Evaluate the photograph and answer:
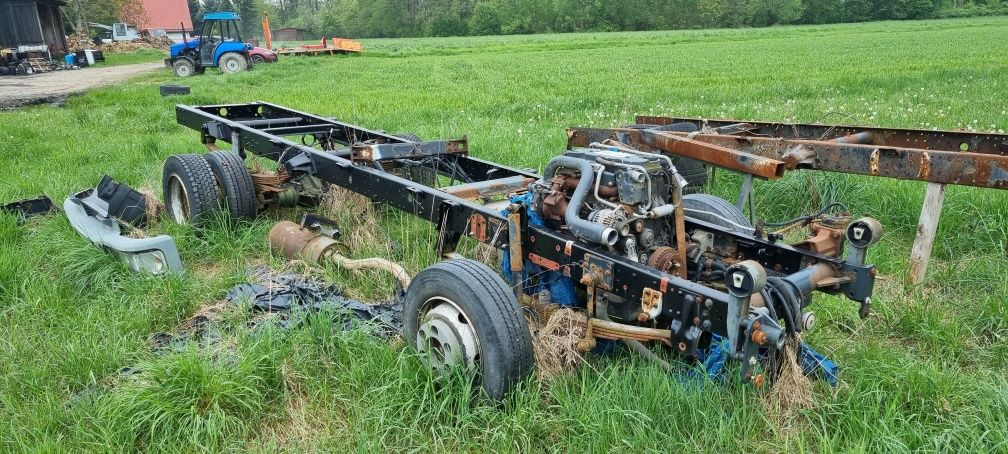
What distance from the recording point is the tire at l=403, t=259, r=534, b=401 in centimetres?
293

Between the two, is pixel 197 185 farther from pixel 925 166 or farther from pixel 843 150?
pixel 925 166

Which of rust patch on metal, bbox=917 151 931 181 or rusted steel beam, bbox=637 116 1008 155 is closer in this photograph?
rust patch on metal, bbox=917 151 931 181

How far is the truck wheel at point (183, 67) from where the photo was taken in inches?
1006

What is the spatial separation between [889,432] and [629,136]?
2533mm

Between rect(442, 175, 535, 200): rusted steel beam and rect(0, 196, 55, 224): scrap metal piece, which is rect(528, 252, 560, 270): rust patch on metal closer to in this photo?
rect(442, 175, 535, 200): rusted steel beam

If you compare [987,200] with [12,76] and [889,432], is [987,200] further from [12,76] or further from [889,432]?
[12,76]

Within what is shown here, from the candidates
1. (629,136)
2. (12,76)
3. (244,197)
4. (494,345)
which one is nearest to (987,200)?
(629,136)

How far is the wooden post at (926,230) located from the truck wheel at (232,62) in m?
25.8

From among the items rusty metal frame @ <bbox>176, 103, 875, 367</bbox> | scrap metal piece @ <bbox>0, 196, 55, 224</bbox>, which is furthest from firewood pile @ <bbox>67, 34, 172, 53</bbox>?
rusty metal frame @ <bbox>176, 103, 875, 367</bbox>

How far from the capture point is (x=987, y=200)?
536 centimetres

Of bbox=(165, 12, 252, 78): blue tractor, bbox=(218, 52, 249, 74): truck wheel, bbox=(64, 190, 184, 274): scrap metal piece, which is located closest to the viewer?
bbox=(64, 190, 184, 274): scrap metal piece

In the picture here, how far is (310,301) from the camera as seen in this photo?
4.08 m

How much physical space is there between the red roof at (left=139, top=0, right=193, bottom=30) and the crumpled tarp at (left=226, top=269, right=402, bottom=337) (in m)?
69.5

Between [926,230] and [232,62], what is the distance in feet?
86.1
